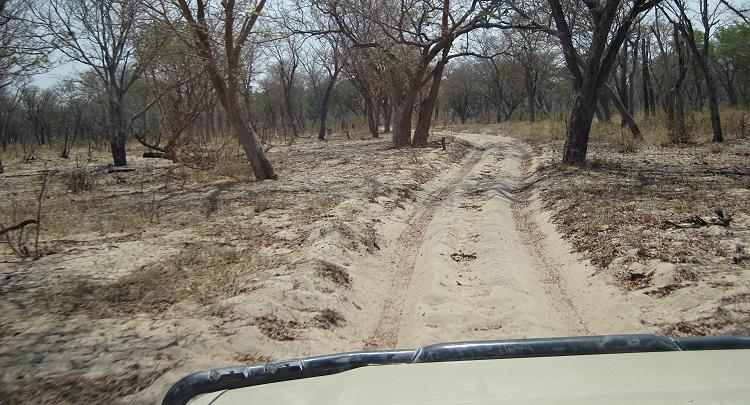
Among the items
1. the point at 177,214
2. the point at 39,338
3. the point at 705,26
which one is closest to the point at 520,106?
the point at 705,26

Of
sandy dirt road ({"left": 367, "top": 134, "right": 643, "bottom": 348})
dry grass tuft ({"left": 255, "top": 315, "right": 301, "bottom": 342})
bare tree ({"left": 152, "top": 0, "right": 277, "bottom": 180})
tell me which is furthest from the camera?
bare tree ({"left": 152, "top": 0, "right": 277, "bottom": 180})

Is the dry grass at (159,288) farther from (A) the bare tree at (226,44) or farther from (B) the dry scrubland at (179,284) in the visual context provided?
(A) the bare tree at (226,44)

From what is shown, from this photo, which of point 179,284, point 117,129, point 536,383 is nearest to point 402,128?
point 117,129

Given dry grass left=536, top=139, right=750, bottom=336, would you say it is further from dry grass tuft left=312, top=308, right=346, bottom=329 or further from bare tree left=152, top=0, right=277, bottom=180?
bare tree left=152, top=0, right=277, bottom=180

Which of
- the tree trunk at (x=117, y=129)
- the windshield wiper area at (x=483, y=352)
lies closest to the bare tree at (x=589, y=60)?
the windshield wiper area at (x=483, y=352)

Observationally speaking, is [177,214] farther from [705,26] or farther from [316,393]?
[705,26]

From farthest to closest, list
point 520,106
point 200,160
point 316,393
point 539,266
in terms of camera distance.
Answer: point 520,106 → point 200,160 → point 539,266 → point 316,393

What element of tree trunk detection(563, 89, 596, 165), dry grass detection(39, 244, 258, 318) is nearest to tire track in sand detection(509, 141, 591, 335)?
tree trunk detection(563, 89, 596, 165)

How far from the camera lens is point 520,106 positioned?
2414 inches

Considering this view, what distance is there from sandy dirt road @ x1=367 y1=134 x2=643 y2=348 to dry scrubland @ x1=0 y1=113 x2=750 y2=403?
0.40 feet

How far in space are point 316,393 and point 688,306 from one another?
3.87m

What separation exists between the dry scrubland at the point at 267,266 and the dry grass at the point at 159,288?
0.02 m

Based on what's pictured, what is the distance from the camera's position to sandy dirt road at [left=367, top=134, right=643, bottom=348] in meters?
4.82

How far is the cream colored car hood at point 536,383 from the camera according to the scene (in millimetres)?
1878
